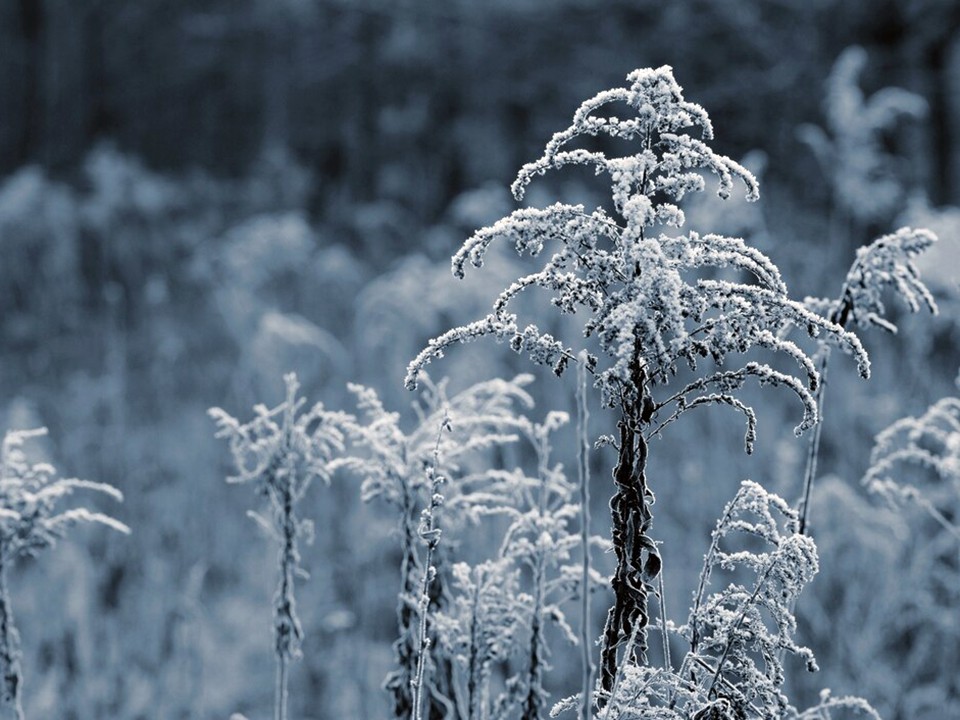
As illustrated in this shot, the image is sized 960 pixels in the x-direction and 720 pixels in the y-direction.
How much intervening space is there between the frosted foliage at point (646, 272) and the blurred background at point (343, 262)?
255cm

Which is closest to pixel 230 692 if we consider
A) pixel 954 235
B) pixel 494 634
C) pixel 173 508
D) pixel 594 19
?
pixel 173 508

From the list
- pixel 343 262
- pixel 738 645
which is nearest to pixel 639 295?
pixel 738 645

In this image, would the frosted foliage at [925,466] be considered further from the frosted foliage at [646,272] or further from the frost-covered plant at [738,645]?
the frosted foliage at [646,272]

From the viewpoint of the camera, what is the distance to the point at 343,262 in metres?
8.62

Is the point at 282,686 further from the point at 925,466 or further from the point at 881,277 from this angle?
the point at 925,466

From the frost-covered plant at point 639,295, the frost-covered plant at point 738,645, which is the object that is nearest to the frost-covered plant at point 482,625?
Result: the frost-covered plant at point 738,645

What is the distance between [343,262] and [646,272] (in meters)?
7.03

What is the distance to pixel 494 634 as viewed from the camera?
2.52m

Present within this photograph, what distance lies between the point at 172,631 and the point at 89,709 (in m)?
0.49

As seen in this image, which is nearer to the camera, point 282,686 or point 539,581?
point 539,581

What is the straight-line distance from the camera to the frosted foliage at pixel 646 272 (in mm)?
1797

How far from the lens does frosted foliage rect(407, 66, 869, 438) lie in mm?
1797

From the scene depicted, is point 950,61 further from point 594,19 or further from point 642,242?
point 642,242

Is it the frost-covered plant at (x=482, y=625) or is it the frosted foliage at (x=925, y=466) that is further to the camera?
the frosted foliage at (x=925, y=466)
